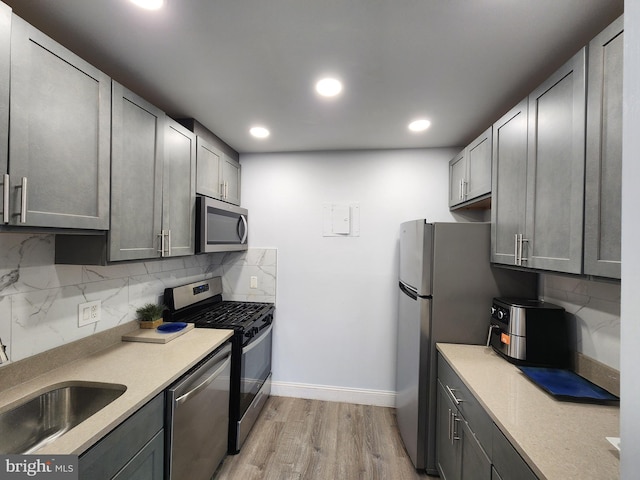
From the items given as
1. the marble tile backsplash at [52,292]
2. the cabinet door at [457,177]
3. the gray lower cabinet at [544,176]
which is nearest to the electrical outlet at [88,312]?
the marble tile backsplash at [52,292]

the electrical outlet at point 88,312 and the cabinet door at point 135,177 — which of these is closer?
the cabinet door at point 135,177

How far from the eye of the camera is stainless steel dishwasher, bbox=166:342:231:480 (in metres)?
1.31

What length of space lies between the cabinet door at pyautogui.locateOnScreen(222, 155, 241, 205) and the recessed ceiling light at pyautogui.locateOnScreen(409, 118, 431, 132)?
63.3 inches

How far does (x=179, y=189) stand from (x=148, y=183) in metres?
0.27

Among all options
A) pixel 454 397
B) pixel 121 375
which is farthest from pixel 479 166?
pixel 121 375

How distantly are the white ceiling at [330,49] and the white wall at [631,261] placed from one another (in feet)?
2.71

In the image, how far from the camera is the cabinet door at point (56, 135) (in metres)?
0.97

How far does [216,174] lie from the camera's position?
235cm

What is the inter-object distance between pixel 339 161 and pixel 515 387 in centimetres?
218

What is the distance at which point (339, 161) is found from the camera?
8.96 ft

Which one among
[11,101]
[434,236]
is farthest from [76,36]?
[434,236]

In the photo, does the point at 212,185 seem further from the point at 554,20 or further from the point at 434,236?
the point at 554,20

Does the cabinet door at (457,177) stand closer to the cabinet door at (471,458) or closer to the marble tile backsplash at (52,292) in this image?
the cabinet door at (471,458)

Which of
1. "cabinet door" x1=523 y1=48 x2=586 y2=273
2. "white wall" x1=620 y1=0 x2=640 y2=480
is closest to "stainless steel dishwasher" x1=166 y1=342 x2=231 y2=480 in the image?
"white wall" x1=620 y1=0 x2=640 y2=480
